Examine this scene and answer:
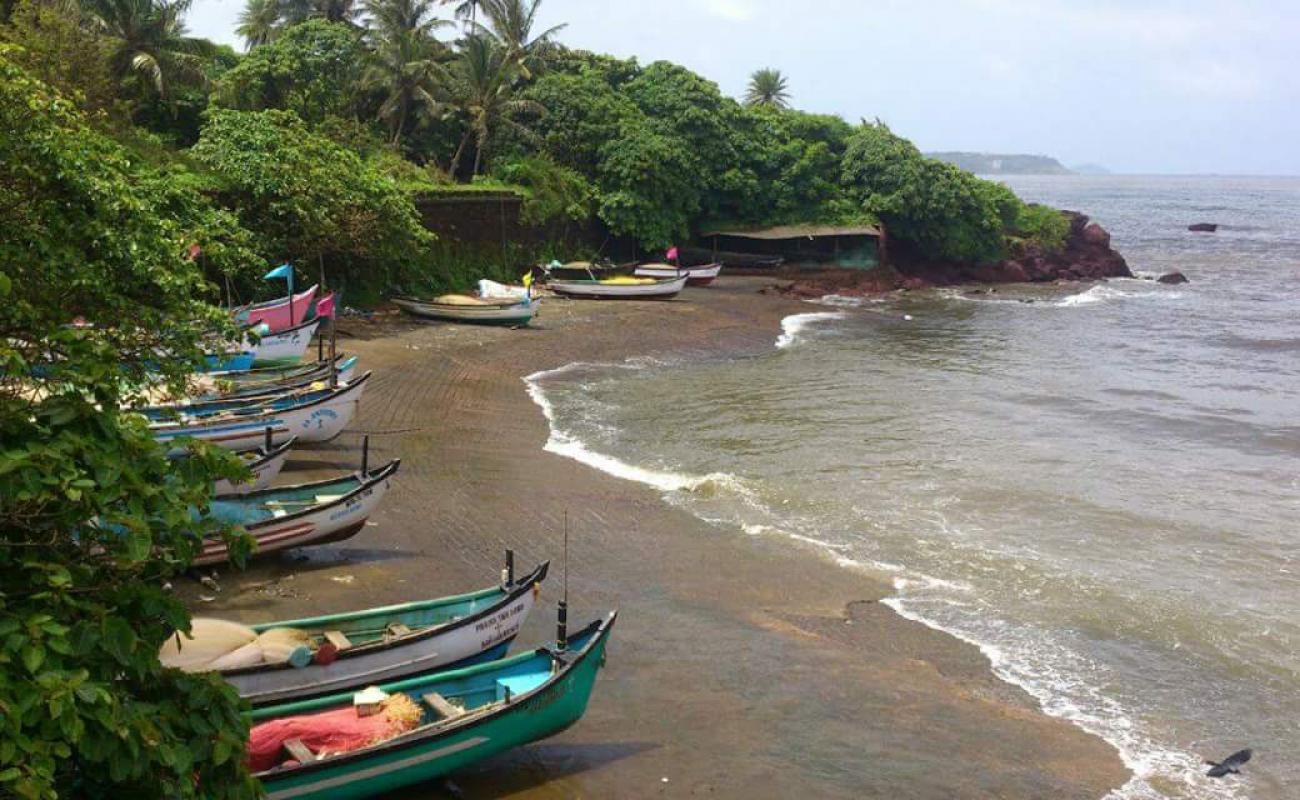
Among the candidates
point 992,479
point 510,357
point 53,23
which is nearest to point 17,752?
point 992,479

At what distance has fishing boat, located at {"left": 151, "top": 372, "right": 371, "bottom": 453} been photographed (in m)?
16.5

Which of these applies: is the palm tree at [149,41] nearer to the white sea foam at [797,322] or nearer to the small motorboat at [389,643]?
the white sea foam at [797,322]

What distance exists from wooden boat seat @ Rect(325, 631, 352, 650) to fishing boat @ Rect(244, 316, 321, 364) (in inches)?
560

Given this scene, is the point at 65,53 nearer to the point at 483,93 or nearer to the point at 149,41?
the point at 149,41

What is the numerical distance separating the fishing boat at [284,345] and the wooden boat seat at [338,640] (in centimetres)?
1422

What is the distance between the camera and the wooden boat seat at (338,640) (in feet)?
32.5

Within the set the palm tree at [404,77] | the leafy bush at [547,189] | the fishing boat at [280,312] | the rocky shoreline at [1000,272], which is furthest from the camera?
the rocky shoreline at [1000,272]

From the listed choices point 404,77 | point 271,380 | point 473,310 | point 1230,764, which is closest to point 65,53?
point 473,310

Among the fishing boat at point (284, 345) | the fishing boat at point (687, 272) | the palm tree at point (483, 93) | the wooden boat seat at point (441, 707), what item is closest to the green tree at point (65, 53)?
the fishing boat at point (284, 345)

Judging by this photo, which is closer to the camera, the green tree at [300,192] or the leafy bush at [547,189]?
the green tree at [300,192]

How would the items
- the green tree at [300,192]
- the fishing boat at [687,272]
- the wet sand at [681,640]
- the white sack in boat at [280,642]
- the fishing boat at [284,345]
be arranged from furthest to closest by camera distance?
1. the fishing boat at [687,272]
2. the green tree at [300,192]
3. the fishing boat at [284,345]
4. the wet sand at [681,640]
5. the white sack in boat at [280,642]

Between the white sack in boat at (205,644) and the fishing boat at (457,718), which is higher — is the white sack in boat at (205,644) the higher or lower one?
the higher one

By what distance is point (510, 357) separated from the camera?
93.0 feet

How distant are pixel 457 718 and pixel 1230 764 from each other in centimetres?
709
